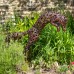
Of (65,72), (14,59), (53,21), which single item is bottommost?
(65,72)

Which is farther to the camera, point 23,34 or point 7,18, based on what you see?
point 7,18

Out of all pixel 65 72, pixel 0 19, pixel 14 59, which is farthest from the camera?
pixel 0 19

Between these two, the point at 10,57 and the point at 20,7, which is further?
the point at 20,7

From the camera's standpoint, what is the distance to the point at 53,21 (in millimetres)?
7605

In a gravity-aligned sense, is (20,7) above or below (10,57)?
above

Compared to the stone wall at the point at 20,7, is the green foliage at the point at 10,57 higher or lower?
lower

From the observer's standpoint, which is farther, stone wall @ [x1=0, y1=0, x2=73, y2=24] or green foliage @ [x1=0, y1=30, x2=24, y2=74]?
stone wall @ [x1=0, y1=0, x2=73, y2=24]

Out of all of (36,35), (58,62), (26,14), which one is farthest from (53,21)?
(26,14)

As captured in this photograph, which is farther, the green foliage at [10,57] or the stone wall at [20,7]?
the stone wall at [20,7]

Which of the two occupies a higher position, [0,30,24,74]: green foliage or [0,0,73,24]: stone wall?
[0,0,73,24]: stone wall

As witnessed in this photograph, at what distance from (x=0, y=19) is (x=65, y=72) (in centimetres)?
344

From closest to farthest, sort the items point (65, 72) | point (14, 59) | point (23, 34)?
point (14, 59)
point (65, 72)
point (23, 34)

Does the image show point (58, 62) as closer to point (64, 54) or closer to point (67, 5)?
point (64, 54)

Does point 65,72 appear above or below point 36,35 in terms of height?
below
